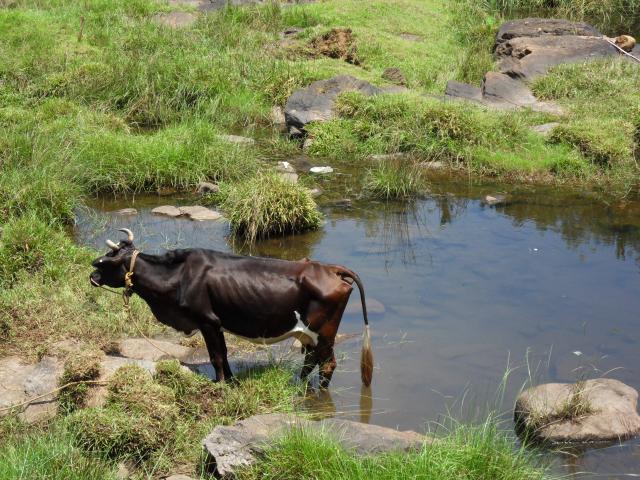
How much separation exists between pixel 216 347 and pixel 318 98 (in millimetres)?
8774

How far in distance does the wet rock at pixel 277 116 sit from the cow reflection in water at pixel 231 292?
8.79 m

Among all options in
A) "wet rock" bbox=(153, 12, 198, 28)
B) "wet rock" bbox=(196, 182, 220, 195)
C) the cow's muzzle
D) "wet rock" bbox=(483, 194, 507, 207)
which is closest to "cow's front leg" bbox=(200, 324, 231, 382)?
the cow's muzzle

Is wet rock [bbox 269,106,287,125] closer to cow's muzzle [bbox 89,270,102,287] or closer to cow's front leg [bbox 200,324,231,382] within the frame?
cow's muzzle [bbox 89,270,102,287]

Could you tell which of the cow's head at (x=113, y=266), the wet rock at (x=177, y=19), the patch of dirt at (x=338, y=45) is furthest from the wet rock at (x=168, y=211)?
the wet rock at (x=177, y=19)

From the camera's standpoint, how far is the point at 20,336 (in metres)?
7.71

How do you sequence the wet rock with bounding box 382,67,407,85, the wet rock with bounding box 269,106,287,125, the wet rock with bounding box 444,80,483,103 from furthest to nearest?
the wet rock with bounding box 382,67,407,85 < the wet rock with bounding box 269,106,287,125 < the wet rock with bounding box 444,80,483,103

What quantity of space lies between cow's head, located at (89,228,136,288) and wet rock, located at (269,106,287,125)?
28.9 ft

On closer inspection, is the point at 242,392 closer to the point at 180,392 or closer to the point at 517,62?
the point at 180,392

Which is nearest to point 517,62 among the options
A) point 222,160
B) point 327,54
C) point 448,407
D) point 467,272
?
point 327,54

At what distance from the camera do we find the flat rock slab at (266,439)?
19.1ft

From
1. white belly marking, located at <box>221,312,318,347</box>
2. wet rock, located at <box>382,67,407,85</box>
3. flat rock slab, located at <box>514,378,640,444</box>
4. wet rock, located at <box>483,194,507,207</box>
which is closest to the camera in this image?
flat rock slab, located at <box>514,378,640,444</box>

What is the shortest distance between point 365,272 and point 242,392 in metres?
3.64

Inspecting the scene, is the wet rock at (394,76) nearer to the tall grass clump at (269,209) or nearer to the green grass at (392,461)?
the tall grass clump at (269,209)

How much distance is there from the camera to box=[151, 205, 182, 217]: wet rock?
1188cm
